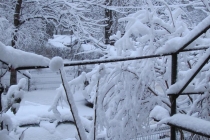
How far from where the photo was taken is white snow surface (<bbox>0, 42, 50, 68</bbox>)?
98 cm

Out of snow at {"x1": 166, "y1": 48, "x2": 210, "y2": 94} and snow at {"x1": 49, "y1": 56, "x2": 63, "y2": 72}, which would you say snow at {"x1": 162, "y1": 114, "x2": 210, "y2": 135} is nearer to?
snow at {"x1": 166, "y1": 48, "x2": 210, "y2": 94}

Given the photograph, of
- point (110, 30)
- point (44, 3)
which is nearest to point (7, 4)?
point (44, 3)

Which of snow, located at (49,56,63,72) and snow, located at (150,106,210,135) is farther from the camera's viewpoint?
snow, located at (150,106,210,135)

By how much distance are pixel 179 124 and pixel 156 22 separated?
3.61ft

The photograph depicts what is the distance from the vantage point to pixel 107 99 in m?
2.12

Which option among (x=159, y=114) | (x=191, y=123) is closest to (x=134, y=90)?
(x=159, y=114)

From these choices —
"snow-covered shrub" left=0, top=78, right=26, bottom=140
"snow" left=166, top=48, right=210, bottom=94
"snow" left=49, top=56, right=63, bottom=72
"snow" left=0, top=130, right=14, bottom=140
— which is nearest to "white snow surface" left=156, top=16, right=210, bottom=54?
"snow" left=166, top=48, right=210, bottom=94

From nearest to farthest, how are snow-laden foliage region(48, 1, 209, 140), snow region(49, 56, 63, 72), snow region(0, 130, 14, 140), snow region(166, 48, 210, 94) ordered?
snow region(0, 130, 14, 140), snow region(49, 56, 63, 72), snow region(166, 48, 210, 94), snow-laden foliage region(48, 1, 209, 140)

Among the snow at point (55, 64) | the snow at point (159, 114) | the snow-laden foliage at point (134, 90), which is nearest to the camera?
the snow at point (55, 64)

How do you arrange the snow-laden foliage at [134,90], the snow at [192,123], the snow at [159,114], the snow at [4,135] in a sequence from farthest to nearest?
the snow-laden foliage at [134,90] < the snow at [159,114] < the snow at [192,123] < the snow at [4,135]

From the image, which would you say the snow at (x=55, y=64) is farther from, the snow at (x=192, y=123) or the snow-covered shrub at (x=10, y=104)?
the snow at (x=192, y=123)

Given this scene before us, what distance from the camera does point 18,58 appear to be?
3.42ft

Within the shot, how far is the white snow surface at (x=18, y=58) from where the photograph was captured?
98 centimetres

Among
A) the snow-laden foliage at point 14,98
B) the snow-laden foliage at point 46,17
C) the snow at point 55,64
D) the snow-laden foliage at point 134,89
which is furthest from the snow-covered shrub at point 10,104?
the snow-laden foliage at point 46,17
